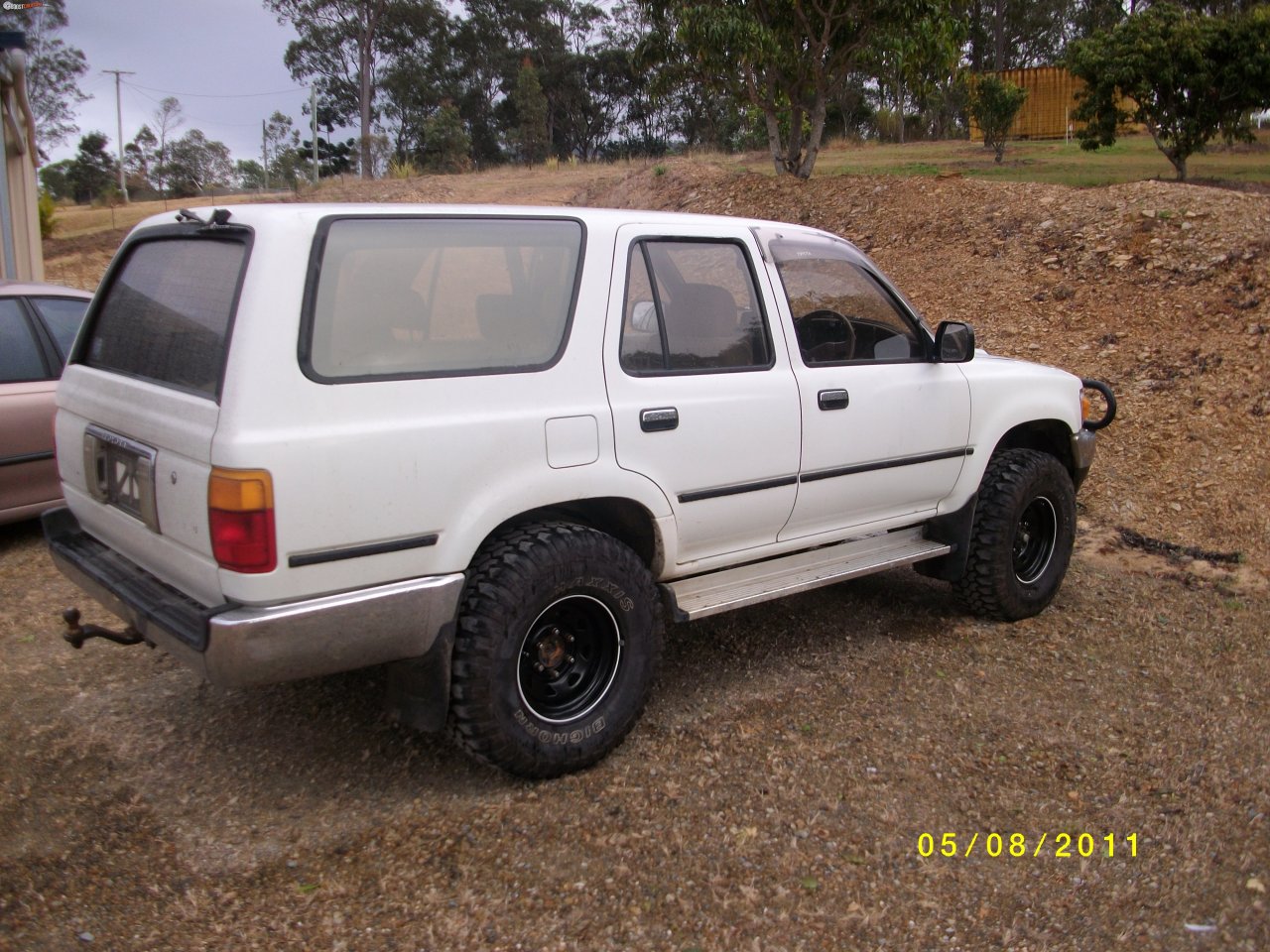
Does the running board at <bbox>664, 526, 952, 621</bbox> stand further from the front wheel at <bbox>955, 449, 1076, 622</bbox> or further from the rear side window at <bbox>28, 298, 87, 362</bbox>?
the rear side window at <bbox>28, 298, 87, 362</bbox>

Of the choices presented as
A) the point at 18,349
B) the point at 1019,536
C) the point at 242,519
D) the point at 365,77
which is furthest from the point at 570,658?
the point at 365,77

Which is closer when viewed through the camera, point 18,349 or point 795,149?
point 18,349

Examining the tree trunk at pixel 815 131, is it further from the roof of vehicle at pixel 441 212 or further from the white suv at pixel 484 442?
the roof of vehicle at pixel 441 212

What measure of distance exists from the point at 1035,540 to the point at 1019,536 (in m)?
0.16

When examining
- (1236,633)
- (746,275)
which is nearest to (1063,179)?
(1236,633)

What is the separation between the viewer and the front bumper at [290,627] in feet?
9.57

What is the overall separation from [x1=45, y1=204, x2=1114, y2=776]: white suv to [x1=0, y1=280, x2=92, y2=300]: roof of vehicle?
2.72 metres

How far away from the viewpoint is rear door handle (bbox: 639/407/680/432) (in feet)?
11.9

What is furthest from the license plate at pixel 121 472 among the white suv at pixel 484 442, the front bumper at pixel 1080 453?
the front bumper at pixel 1080 453

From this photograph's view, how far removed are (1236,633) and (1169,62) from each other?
11619 millimetres

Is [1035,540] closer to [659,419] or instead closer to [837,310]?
[837,310]

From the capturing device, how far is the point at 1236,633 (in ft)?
16.4

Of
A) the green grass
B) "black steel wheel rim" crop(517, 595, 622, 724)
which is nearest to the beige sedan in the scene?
"black steel wheel rim" crop(517, 595, 622, 724)
